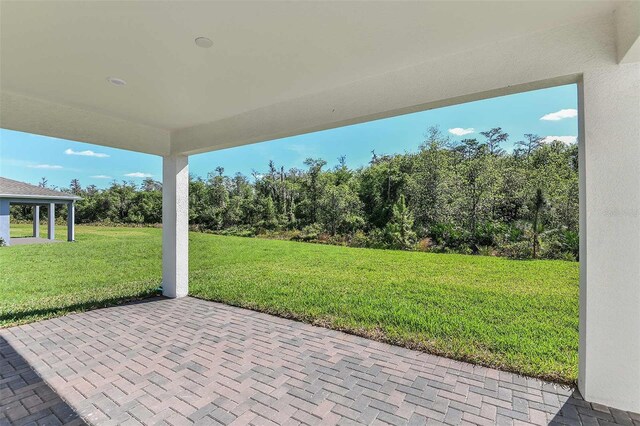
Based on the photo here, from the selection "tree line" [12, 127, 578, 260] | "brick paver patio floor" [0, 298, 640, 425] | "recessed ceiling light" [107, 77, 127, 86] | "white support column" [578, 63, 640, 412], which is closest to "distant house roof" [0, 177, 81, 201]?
"tree line" [12, 127, 578, 260]

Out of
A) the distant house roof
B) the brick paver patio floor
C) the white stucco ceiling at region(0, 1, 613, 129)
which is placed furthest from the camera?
the distant house roof

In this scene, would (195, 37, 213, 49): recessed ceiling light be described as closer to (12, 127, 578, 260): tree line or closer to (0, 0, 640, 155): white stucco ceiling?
(0, 0, 640, 155): white stucco ceiling

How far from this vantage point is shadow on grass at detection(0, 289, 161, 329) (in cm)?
450

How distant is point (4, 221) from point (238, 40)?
17946 mm

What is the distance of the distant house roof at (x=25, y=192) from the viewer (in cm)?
1390

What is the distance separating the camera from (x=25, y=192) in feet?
47.5

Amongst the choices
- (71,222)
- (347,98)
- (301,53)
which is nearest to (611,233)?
(347,98)

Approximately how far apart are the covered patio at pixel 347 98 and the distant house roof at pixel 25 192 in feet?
46.5

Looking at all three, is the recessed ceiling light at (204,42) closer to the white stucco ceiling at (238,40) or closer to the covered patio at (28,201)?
the white stucco ceiling at (238,40)

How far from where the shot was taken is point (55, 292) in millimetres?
6387

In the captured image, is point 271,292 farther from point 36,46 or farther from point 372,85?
point 36,46

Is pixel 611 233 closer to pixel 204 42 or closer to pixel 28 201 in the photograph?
pixel 204 42

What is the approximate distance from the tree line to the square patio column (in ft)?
28.0

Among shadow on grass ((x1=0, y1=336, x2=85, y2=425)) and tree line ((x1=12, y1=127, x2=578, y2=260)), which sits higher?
tree line ((x1=12, y1=127, x2=578, y2=260))
